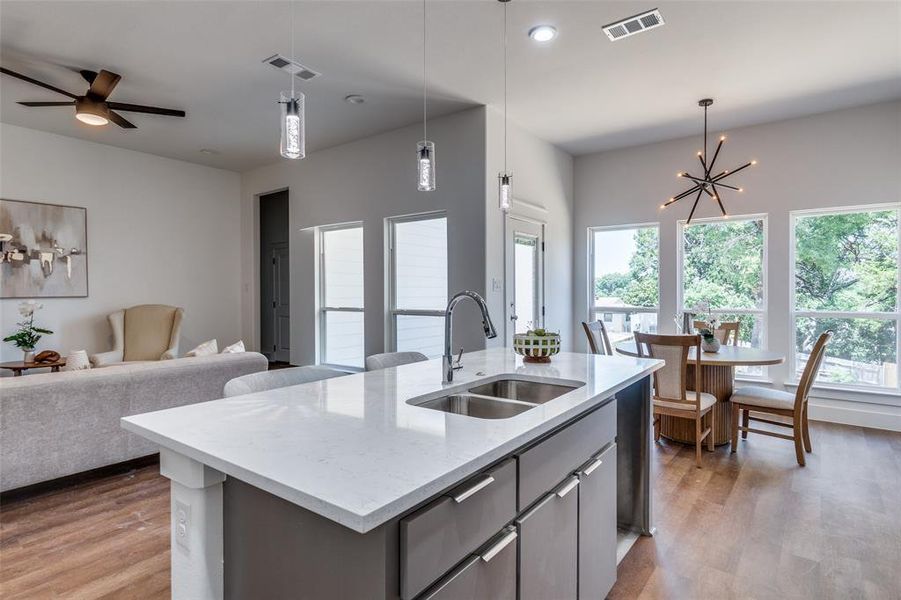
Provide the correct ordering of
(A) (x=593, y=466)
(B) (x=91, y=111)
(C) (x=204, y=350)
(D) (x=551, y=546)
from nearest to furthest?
(D) (x=551, y=546), (A) (x=593, y=466), (B) (x=91, y=111), (C) (x=204, y=350)

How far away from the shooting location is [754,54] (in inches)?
132

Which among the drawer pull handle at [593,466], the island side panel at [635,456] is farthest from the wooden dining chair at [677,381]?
the drawer pull handle at [593,466]

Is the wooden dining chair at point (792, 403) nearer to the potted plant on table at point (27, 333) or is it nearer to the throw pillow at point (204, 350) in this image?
the throw pillow at point (204, 350)

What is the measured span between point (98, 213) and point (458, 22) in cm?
493

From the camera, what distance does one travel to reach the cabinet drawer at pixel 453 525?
88 centimetres

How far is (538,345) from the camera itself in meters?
2.31

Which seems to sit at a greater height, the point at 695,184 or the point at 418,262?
the point at 695,184

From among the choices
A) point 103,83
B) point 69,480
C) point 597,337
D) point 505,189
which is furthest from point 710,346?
point 103,83

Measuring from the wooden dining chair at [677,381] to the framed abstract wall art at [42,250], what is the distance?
5.95 m

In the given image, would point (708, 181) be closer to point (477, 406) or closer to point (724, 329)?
point (724, 329)

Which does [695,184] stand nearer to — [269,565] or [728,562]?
[728,562]

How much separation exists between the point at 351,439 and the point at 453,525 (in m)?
0.32

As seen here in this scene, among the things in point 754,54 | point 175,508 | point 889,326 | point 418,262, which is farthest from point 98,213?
point 889,326

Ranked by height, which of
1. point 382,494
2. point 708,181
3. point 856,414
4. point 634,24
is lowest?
point 856,414
